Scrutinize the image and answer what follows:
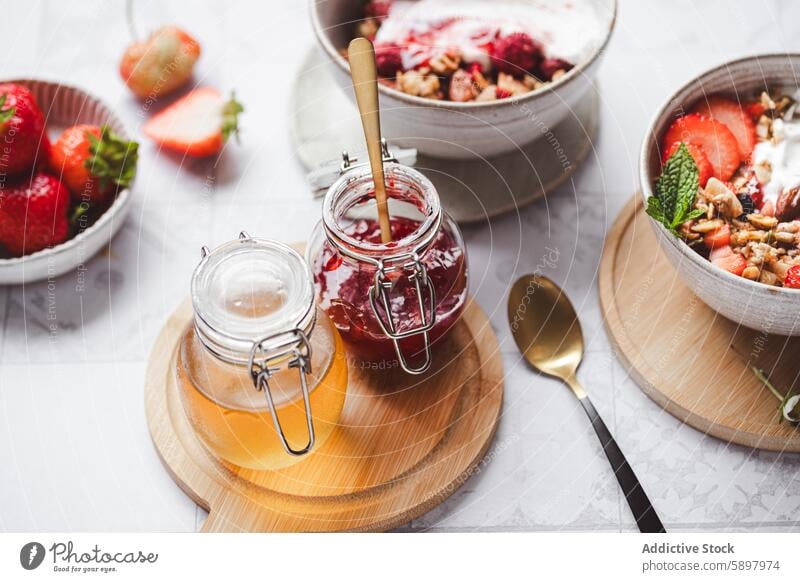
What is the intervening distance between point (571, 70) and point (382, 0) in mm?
247

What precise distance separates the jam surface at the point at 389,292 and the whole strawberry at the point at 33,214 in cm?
29

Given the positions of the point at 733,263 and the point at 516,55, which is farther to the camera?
the point at 516,55

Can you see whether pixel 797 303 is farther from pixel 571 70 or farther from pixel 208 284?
pixel 208 284

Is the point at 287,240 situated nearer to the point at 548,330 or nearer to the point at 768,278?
the point at 548,330

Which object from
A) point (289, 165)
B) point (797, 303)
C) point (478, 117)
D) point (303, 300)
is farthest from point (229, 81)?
point (797, 303)

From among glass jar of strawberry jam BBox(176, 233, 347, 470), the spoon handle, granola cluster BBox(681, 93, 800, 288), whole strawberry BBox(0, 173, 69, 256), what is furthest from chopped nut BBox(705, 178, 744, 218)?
whole strawberry BBox(0, 173, 69, 256)

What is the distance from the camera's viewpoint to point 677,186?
0.82 m

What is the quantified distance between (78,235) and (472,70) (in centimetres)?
A: 44

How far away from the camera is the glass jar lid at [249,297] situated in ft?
2.20

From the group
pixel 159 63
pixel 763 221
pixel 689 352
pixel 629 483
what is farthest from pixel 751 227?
pixel 159 63

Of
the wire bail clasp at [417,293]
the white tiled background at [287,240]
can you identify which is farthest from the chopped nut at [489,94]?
the wire bail clasp at [417,293]

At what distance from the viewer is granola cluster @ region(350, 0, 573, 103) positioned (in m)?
0.92

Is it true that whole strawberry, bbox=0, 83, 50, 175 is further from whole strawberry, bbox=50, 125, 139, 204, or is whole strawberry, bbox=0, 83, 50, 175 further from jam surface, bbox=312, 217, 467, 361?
jam surface, bbox=312, 217, 467, 361

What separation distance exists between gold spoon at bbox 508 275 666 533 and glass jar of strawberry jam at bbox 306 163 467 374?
0.30 ft
